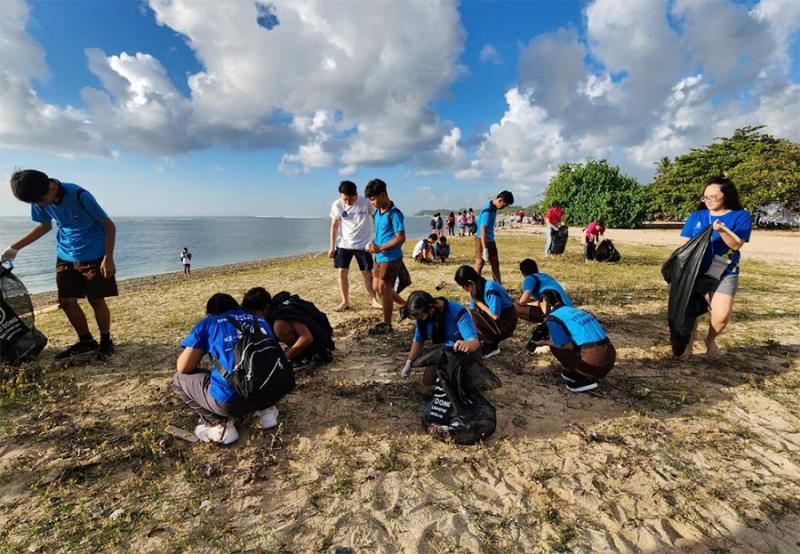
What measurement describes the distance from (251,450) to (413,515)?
4.70ft

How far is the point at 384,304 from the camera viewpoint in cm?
554

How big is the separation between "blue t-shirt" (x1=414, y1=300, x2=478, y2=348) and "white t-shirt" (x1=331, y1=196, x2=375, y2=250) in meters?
2.85

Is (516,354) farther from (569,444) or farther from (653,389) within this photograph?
(569,444)

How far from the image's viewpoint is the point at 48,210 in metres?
4.23

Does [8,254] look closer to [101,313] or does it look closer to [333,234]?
[101,313]

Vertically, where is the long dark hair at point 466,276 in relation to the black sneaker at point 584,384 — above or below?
above

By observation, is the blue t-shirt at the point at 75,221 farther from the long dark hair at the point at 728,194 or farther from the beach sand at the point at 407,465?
the long dark hair at the point at 728,194

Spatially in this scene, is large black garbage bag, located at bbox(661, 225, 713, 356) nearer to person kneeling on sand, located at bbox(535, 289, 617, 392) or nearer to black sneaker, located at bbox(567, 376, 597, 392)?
person kneeling on sand, located at bbox(535, 289, 617, 392)

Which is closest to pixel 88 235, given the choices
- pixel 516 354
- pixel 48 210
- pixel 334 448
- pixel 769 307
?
pixel 48 210

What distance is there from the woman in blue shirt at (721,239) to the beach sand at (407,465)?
0.89 metres

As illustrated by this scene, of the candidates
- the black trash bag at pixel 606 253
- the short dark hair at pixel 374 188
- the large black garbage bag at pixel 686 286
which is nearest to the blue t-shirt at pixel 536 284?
the large black garbage bag at pixel 686 286

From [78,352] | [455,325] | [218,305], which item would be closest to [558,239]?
[455,325]

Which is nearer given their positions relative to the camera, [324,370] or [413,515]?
[413,515]

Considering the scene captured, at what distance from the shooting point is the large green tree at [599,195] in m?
39.2
